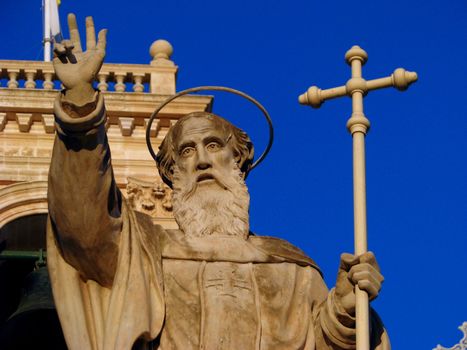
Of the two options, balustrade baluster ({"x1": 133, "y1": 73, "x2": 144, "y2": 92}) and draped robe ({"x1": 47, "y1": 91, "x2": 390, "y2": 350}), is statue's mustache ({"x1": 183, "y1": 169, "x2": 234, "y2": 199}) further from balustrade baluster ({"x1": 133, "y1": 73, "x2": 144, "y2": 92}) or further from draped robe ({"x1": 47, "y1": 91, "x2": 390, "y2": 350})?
balustrade baluster ({"x1": 133, "y1": 73, "x2": 144, "y2": 92})

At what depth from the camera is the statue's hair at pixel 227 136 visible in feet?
48.4

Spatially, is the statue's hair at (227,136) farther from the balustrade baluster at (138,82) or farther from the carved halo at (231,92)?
A: the balustrade baluster at (138,82)

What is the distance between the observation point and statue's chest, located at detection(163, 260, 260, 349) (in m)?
13.7

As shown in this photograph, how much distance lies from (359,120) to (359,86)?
0.31 metres

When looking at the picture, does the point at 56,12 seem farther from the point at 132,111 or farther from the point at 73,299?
the point at 73,299

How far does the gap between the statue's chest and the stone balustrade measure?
17757 millimetres

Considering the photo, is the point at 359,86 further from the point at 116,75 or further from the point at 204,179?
the point at 116,75

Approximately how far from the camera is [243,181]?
1474 centimetres

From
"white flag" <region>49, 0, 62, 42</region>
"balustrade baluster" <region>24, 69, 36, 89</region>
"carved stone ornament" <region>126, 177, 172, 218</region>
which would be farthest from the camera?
"white flag" <region>49, 0, 62, 42</region>

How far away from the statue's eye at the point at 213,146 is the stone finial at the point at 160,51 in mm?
18483

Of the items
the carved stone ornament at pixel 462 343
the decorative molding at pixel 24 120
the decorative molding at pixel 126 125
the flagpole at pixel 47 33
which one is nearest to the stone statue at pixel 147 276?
the carved stone ornament at pixel 462 343

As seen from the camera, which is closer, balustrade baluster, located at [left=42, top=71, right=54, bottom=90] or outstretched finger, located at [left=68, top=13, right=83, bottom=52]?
outstretched finger, located at [left=68, top=13, right=83, bottom=52]

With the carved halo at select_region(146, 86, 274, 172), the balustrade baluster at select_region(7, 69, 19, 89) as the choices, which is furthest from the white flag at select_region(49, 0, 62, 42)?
the carved halo at select_region(146, 86, 274, 172)

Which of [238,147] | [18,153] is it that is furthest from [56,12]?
[238,147]
